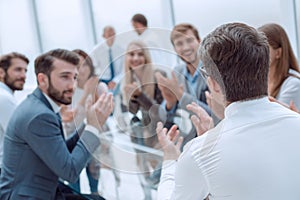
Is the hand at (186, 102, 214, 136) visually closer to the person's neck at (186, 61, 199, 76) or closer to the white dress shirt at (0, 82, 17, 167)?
the person's neck at (186, 61, 199, 76)

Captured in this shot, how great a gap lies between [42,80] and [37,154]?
32 cm

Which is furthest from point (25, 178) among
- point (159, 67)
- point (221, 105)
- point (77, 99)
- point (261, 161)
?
point (261, 161)

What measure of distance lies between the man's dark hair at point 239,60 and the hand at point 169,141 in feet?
1.06

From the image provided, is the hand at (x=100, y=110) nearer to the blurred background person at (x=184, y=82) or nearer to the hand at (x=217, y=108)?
the blurred background person at (x=184, y=82)

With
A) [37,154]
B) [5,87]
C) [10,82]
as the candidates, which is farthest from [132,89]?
[10,82]

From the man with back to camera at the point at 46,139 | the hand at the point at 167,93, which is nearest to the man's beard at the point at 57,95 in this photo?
the man with back to camera at the point at 46,139

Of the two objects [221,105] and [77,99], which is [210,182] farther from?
[77,99]

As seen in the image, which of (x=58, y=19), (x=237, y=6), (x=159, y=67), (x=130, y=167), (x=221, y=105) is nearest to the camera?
(x=221, y=105)

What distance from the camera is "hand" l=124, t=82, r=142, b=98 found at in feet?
5.52

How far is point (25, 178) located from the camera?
1651 millimetres

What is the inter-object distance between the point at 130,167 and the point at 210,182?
1.69 ft

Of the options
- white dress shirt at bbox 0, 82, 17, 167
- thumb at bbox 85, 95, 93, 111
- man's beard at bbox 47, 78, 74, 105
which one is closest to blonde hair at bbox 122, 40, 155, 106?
thumb at bbox 85, 95, 93, 111

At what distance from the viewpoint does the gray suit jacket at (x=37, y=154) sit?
1593mm

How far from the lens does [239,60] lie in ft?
3.16
